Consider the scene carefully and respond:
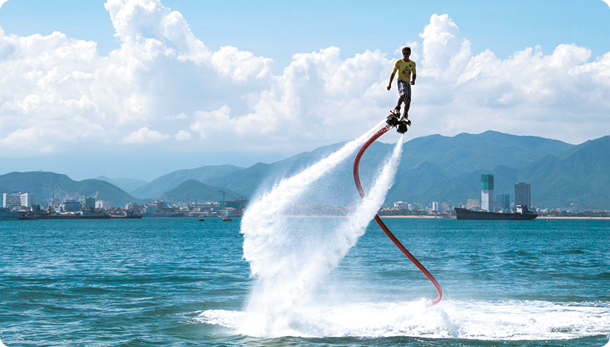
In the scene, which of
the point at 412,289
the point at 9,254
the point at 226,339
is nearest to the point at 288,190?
Answer: the point at 226,339

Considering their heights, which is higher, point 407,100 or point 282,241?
point 407,100

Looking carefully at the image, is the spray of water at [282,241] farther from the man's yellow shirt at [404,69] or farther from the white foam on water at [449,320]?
the man's yellow shirt at [404,69]

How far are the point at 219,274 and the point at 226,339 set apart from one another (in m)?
25.4

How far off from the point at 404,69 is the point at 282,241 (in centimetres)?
1266

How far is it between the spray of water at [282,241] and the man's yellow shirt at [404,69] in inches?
221

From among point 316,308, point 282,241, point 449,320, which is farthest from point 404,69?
point 316,308

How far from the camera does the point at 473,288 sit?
4241cm

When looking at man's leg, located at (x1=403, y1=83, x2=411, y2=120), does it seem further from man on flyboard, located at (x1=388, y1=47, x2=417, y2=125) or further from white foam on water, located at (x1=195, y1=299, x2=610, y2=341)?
white foam on water, located at (x1=195, y1=299, x2=610, y2=341)

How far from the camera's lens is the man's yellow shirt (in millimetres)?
20391

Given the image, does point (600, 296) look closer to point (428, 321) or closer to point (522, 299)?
point (522, 299)

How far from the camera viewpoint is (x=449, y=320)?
1125 inches

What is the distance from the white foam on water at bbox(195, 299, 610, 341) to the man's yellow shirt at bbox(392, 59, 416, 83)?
41.2ft

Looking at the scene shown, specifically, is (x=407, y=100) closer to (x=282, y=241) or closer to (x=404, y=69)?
(x=404, y=69)

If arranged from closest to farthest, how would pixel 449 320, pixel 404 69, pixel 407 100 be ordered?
pixel 404 69
pixel 407 100
pixel 449 320
